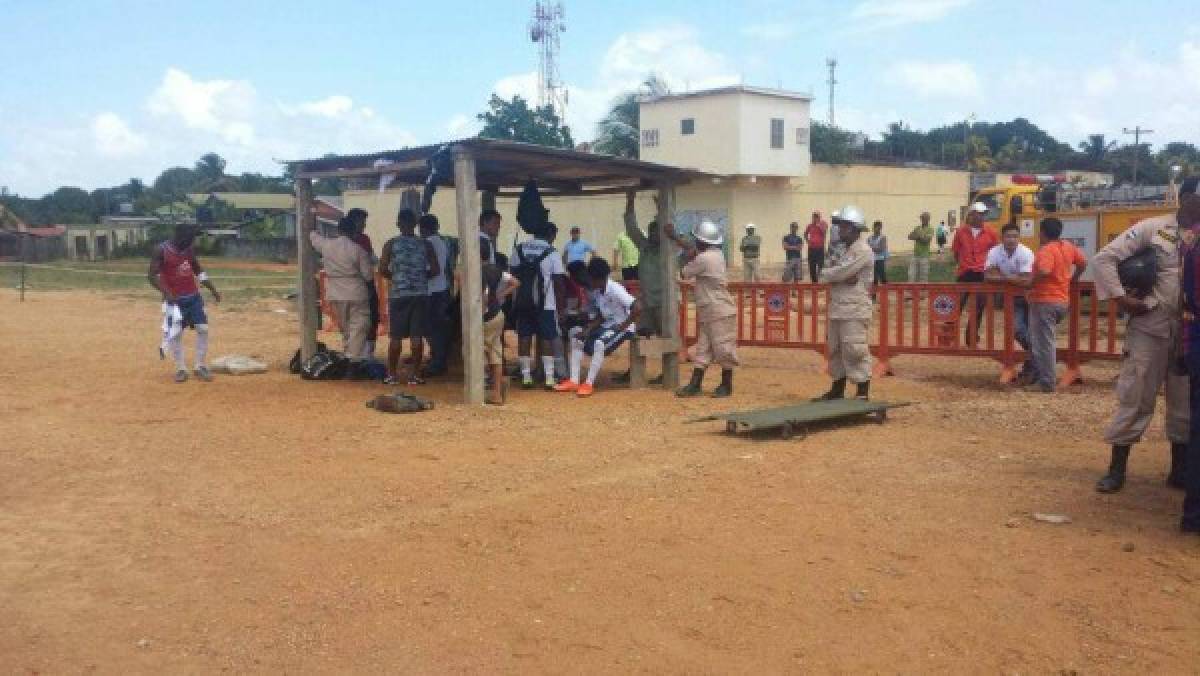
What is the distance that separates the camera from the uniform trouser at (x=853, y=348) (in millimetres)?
9461

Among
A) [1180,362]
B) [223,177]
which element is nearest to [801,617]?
[1180,362]

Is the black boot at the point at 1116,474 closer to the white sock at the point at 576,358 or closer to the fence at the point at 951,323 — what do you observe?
the fence at the point at 951,323

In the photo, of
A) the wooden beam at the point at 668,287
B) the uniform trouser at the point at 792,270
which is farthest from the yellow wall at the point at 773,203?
the wooden beam at the point at 668,287

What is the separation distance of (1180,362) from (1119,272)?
64 centimetres

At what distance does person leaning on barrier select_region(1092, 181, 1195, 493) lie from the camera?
6207 mm

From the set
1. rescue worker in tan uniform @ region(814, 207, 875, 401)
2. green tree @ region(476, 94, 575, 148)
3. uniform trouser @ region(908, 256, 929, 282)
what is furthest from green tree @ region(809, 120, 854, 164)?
rescue worker in tan uniform @ region(814, 207, 875, 401)

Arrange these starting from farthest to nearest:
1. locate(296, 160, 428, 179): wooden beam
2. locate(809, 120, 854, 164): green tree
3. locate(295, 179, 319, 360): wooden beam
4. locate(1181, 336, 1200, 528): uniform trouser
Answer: locate(809, 120, 854, 164): green tree → locate(295, 179, 319, 360): wooden beam → locate(296, 160, 428, 179): wooden beam → locate(1181, 336, 1200, 528): uniform trouser

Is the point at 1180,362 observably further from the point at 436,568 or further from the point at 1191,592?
the point at 436,568

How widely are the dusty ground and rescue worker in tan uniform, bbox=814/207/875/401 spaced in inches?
26.3

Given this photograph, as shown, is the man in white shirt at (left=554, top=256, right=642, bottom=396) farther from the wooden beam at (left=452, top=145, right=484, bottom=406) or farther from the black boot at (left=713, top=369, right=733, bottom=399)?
the wooden beam at (left=452, top=145, right=484, bottom=406)

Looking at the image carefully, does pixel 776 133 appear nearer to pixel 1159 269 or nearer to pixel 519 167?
pixel 519 167

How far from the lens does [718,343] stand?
10211 millimetres

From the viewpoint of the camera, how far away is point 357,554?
18.0 feet

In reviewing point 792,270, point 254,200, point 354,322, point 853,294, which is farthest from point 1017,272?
point 254,200
